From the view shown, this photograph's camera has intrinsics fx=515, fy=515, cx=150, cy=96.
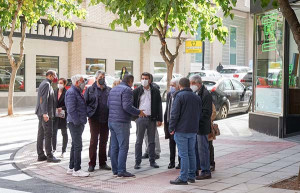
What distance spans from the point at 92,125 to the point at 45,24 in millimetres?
18074

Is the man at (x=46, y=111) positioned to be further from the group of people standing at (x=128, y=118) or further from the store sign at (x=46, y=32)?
the store sign at (x=46, y=32)

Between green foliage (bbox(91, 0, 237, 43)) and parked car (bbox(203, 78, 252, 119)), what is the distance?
2433 millimetres

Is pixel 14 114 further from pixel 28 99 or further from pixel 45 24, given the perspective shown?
pixel 45 24

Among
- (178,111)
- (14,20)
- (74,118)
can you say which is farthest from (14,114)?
(178,111)

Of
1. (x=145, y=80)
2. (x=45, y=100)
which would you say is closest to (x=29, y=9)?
(x=45, y=100)

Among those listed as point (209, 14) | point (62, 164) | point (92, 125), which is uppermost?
point (209, 14)

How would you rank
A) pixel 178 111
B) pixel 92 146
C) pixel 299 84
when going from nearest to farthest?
1. pixel 178 111
2. pixel 92 146
3. pixel 299 84

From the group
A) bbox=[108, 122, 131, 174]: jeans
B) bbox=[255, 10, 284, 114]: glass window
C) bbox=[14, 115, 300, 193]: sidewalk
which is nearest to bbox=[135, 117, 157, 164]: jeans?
bbox=[14, 115, 300, 193]: sidewalk

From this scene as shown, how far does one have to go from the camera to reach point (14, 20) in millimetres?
20812

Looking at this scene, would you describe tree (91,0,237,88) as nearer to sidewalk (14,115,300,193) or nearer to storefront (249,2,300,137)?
storefront (249,2,300,137)

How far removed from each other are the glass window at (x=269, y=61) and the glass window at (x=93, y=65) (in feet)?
52.8

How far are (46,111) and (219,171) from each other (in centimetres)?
372

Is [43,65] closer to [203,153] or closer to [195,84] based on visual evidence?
[195,84]

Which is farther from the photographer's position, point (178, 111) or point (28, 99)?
point (28, 99)
